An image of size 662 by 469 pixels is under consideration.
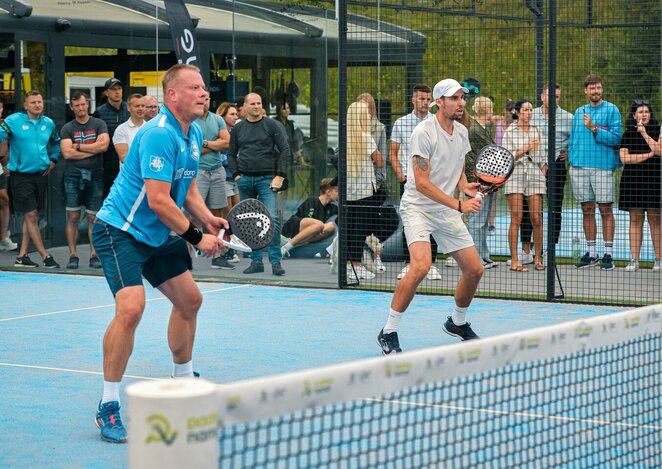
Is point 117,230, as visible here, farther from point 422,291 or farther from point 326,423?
point 422,291

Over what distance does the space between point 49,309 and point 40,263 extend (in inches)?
138

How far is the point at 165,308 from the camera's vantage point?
9930 millimetres

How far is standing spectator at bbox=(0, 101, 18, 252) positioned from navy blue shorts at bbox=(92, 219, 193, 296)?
333 inches

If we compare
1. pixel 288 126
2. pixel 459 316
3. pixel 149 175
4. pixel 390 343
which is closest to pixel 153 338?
pixel 390 343

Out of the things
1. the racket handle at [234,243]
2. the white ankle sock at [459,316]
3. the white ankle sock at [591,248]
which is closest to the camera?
the racket handle at [234,243]

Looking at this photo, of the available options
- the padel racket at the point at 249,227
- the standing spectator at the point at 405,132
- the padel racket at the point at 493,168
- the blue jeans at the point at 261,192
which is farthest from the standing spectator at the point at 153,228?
the blue jeans at the point at 261,192

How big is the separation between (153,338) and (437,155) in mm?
2594

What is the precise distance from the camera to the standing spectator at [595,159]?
38.8 ft

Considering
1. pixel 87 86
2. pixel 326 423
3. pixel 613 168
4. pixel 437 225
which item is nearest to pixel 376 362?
pixel 326 423

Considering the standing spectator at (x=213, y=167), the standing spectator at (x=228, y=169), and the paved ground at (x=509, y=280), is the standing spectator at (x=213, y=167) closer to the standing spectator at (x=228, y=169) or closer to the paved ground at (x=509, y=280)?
the standing spectator at (x=228, y=169)

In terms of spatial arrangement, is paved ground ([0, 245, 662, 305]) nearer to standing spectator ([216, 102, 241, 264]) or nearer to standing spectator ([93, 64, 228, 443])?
standing spectator ([216, 102, 241, 264])

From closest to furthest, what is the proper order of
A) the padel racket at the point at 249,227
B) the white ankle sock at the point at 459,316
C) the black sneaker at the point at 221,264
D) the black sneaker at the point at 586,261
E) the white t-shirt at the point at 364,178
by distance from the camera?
1. the padel racket at the point at 249,227
2. the white ankle sock at the point at 459,316
3. the white t-shirt at the point at 364,178
4. the black sneaker at the point at 586,261
5. the black sneaker at the point at 221,264

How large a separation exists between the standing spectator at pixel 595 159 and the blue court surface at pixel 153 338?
7.95 ft

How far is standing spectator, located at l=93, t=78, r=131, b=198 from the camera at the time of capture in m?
13.0
